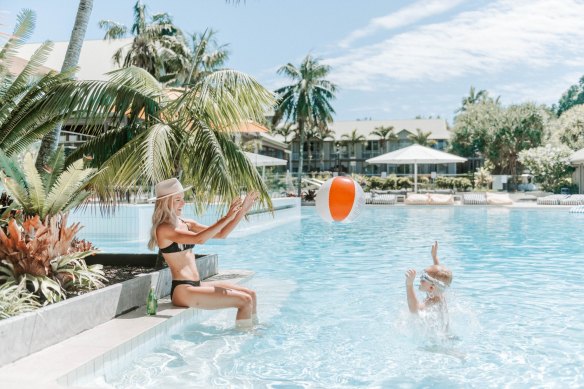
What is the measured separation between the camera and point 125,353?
5207mm

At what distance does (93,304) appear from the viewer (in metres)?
5.65

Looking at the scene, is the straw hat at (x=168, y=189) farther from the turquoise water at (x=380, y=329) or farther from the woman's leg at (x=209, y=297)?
the turquoise water at (x=380, y=329)

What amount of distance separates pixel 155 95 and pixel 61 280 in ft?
10.9

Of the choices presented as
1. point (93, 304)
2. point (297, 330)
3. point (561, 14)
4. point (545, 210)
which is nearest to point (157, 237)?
point (93, 304)

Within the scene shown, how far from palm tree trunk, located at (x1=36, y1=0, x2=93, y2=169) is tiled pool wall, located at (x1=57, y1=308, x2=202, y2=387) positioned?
3.36 meters

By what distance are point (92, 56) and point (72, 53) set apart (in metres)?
34.6

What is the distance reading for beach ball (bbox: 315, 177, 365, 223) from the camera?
709 centimetres

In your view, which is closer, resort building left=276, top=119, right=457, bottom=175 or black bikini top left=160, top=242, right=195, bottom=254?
black bikini top left=160, top=242, right=195, bottom=254

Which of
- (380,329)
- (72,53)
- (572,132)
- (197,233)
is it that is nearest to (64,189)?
(197,233)

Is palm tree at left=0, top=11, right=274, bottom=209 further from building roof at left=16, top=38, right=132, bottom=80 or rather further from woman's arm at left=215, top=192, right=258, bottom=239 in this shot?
building roof at left=16, top=38, right=132, bottom=80

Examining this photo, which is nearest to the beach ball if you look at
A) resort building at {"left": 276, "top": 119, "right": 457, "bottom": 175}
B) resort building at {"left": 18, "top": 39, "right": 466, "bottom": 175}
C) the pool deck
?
the pool deck

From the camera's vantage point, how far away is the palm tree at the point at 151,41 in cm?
3120

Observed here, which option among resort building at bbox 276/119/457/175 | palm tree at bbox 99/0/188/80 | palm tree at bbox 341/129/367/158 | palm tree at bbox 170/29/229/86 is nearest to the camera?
palm tree at bbox 99/0/188/80

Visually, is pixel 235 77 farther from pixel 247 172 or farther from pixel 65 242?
pixel 65 242
